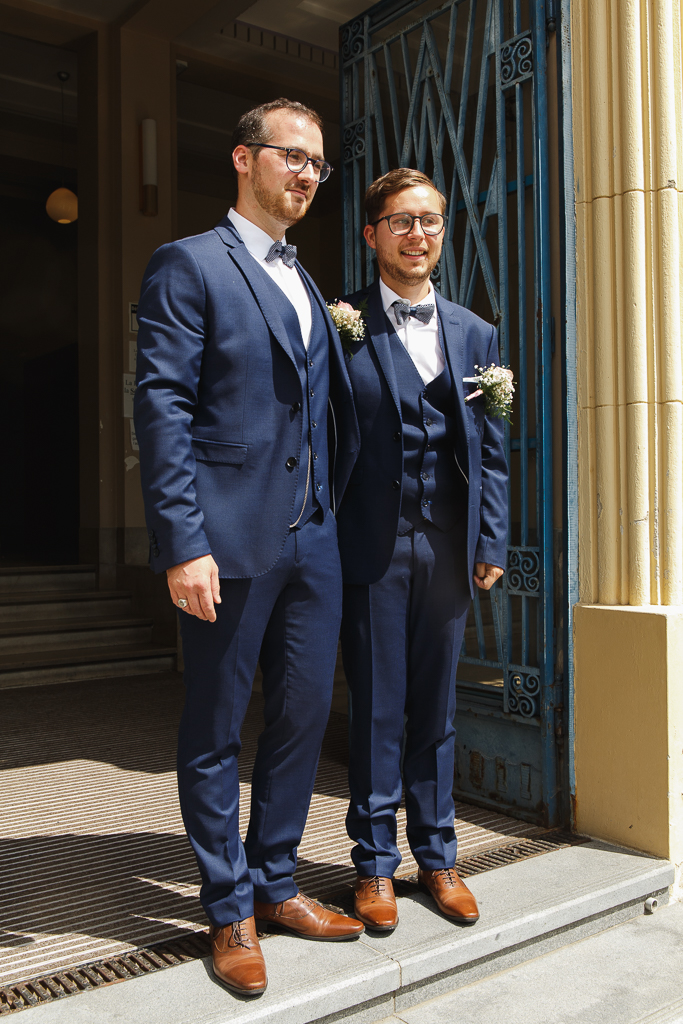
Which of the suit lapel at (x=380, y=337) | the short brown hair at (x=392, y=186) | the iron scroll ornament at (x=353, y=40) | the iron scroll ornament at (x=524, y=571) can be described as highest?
the iron scroll ornament at (x=353, y=40)

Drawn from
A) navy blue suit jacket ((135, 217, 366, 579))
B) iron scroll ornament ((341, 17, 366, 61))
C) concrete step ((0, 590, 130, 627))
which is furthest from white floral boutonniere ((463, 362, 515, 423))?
concrete step ((0, 590, 130, 627))

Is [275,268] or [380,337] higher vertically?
[275,268]

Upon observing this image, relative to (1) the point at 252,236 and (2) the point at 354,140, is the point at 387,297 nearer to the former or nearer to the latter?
(1) the point at 252,236

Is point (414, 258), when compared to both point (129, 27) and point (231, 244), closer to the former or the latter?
point (231, 244)

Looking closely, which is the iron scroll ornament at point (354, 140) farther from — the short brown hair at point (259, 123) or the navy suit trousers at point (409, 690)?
the navy suit trousers at point (409, 690)

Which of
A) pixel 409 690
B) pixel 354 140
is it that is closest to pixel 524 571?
pixel 409 690

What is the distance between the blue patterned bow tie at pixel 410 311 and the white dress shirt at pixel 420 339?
1cm

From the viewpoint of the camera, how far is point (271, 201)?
206cm

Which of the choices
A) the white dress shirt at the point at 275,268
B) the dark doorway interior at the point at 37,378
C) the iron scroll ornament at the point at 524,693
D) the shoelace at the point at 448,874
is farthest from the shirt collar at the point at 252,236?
the dark doorway interior at the point at 37,378

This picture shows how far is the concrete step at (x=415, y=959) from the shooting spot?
1854 millimetres

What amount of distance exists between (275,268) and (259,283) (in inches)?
4.7

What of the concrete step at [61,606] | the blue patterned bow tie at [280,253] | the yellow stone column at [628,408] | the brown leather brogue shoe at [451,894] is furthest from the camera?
the concrete step at [61,606]

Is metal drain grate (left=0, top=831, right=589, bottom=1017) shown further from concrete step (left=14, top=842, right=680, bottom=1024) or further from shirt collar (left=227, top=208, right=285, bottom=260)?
shirt collar (left=227, top=208, right=285, bottom=260)

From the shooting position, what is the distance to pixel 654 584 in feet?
9.24
